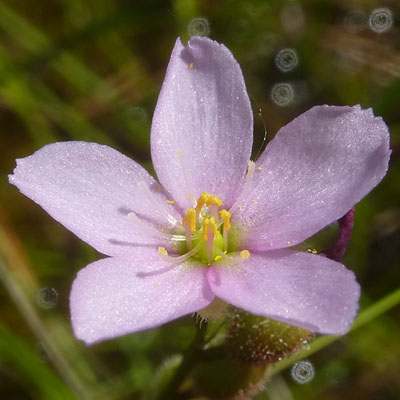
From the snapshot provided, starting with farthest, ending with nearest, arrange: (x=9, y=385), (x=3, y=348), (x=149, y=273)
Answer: (x=9, y=385), (x=3, y=348), (x=149, y=273)

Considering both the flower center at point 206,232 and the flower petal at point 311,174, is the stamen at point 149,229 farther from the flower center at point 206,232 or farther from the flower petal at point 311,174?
the flower petal at point 311,174

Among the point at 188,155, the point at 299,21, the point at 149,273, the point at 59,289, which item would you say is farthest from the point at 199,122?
the point at 299,21

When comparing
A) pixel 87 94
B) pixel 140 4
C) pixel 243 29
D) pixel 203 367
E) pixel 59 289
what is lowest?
pixel 59 289

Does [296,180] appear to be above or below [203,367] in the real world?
above

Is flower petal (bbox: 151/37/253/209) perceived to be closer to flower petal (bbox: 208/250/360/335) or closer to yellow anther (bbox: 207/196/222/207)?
yellow anther (bbox: 207/196/222/207)

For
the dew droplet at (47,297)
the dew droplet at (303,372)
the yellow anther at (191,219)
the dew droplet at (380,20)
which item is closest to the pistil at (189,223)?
the yellow anther at (191,219)

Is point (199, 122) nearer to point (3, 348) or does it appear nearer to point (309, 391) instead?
point (3, 348)
